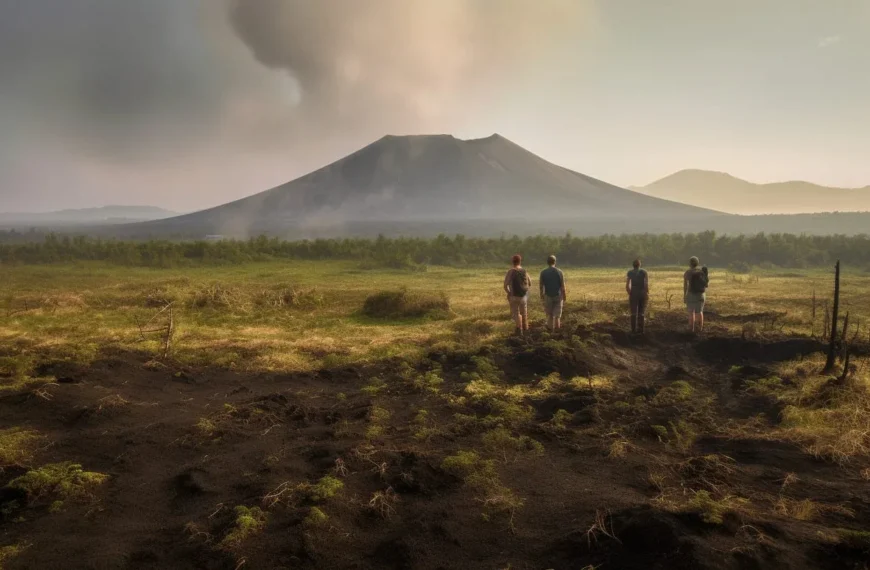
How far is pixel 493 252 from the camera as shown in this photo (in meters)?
38.4

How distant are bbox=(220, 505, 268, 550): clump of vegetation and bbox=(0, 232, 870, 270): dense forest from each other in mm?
28321

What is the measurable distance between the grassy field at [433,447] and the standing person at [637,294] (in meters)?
0.55

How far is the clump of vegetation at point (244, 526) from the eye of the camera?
4703 millimetres

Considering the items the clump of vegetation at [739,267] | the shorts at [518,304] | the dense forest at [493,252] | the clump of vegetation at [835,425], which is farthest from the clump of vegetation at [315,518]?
the clump of vegetation at [739,267]

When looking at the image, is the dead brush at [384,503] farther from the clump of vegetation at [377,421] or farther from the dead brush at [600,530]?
the dead brush at [600,530]

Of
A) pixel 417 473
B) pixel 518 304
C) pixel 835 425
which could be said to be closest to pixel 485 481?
pixel 417 473

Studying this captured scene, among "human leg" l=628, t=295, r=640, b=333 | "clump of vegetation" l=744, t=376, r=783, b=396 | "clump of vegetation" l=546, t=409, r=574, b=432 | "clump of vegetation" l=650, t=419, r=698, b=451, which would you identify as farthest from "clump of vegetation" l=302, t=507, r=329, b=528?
"human leg" l=628, t=295, r=640, b=333

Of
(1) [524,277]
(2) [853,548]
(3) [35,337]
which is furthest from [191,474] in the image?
(3) [35,337]

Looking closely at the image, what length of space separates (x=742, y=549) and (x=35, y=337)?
1474 centimetres

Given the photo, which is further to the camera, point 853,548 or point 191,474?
point 191,474

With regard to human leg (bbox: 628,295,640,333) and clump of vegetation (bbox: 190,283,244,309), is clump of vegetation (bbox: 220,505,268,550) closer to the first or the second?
human leg (bbox: 628,295,640,333)

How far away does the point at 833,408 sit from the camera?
786 centimetres

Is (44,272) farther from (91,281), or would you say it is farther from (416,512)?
(416,512)

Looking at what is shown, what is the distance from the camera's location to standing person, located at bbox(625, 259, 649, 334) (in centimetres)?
1247
